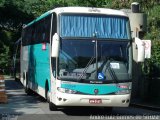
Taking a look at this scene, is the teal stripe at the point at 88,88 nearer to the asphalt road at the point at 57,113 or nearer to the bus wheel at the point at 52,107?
the asphalt road at the point at 57,113

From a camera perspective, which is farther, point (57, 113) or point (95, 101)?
point (57, 113)

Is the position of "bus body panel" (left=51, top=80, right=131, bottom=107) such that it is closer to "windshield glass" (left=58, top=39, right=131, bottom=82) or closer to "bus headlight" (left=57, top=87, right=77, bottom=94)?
"bus headlight" (left=57, top=87, right=77, bottom=94)

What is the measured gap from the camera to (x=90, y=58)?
1623 cm

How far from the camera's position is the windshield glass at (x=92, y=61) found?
16.1 meters

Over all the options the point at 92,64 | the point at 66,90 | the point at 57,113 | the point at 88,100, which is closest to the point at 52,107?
the point at 57,113

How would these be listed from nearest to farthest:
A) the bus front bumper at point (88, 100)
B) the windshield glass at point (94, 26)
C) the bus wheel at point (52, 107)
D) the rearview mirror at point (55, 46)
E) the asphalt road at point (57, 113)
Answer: the rearview mirror at point (55, 46) < the bus front bumper at point (88, 100) < the asphalt road at point (57, 113) < the windshield glass at point (94, 26) < the bus wheel at point (52, 107)

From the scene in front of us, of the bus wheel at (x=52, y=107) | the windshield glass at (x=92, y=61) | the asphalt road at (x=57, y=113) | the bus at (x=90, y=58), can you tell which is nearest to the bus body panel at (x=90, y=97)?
the bus at (x=90, y=58)

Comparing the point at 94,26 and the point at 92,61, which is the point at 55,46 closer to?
the point at 92,61

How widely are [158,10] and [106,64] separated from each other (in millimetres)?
12259

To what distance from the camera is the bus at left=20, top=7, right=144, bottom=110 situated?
Answer: 1611 cm

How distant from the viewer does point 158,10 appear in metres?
27.7

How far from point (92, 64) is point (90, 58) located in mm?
200

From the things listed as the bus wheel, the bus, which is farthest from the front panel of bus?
the bus wheel

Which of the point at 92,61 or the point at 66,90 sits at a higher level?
the point at 92,61
